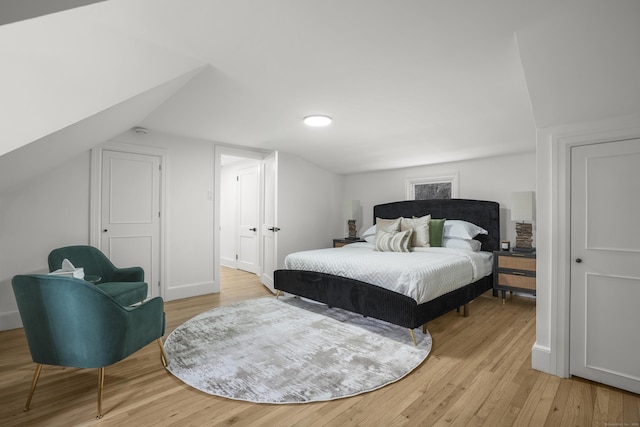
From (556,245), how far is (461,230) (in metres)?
2.00

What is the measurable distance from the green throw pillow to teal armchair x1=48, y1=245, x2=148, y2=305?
3.46m

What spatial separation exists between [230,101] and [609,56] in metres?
2.80

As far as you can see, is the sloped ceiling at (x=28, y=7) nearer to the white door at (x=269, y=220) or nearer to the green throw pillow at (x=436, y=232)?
the white door at (x=269, y=220)

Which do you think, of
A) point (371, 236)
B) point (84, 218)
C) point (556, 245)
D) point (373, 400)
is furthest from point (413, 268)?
point (84, 218)

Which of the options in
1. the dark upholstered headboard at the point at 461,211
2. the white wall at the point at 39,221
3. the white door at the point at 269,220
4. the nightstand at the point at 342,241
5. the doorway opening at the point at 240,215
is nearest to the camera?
the white wall at the point at 39,221

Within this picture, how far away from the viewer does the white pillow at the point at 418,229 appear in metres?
4.22

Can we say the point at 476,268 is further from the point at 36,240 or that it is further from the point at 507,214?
the point at 36,240

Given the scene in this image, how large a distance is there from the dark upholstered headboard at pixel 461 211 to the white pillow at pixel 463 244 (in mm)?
223

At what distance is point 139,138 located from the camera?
392 cm

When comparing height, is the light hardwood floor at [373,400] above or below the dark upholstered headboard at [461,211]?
below

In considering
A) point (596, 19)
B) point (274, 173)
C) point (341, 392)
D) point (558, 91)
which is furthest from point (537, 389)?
point (274, 173)

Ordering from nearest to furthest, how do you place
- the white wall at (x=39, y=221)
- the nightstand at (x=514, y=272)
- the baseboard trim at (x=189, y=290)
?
the white wall at (x=39, y=221), the nightstand at (x=514, y=272), the baseboard trim at (x=189, y=290)

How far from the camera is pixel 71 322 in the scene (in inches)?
70.4

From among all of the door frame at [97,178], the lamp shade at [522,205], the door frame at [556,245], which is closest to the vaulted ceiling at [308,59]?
the door frame at [556,245]
